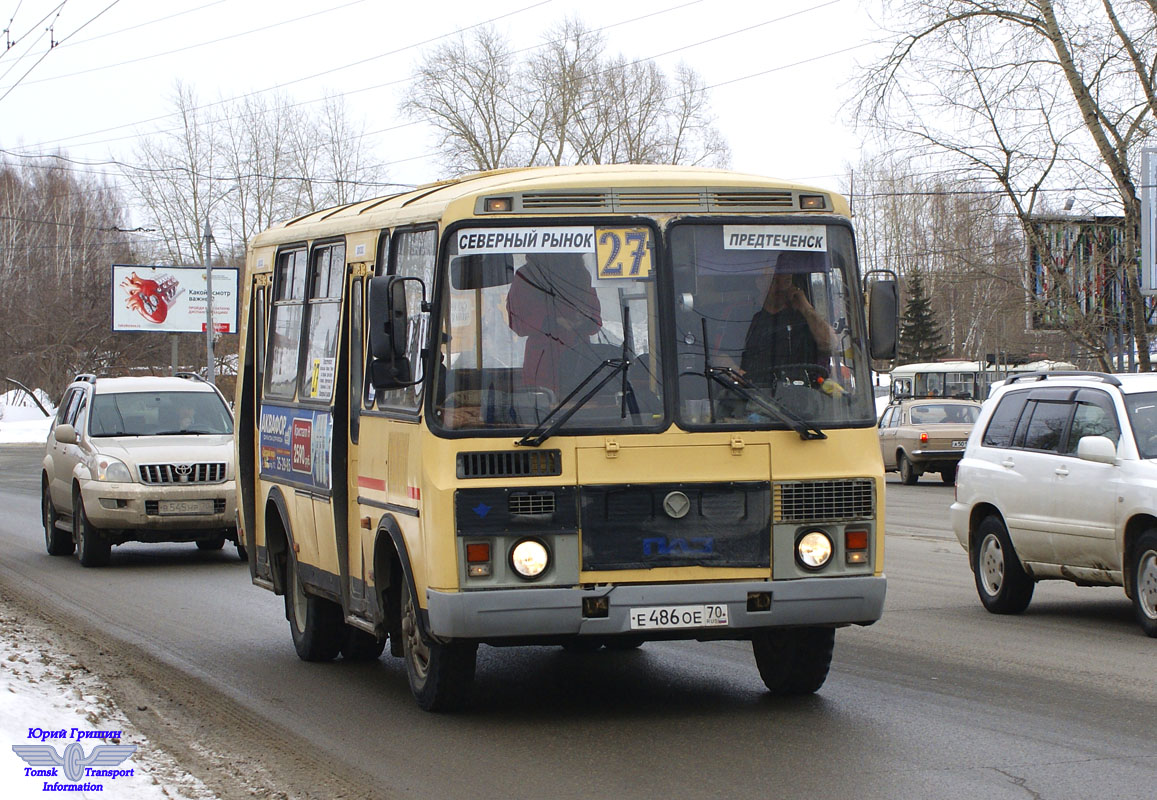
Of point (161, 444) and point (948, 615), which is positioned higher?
point (161, 444)

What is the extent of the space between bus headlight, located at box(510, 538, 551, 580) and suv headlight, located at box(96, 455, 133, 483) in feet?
33.9

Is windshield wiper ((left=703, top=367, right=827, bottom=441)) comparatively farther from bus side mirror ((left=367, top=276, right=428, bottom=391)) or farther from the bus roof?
bus side mirror ((left=367, top=276, right=428, bottom=391))

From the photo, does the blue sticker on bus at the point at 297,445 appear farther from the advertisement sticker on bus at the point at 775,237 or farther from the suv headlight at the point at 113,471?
the suv headlight at the point at 113,471

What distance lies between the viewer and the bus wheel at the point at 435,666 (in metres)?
7.99

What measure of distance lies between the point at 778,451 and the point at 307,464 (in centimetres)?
347

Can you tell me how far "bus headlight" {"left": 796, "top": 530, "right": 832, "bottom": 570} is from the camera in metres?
7.73

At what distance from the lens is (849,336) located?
8023 millimetres

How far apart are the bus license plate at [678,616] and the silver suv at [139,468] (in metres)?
10.1

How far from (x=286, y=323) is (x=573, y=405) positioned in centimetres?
371

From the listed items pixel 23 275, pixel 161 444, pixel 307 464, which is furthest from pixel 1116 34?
pixel 23 275

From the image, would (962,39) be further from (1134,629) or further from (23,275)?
(23,275)

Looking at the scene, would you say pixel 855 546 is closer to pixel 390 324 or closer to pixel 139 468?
pixel 390 324

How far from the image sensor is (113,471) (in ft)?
55.7

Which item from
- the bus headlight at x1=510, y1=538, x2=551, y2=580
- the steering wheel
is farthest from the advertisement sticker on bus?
the bus headlight at x1=510, y1=538, x2=551, y2=580
